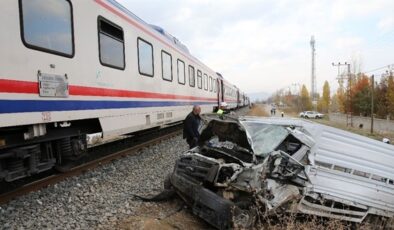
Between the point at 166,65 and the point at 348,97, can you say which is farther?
the point at 348,97

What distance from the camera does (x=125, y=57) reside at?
8.64 meters

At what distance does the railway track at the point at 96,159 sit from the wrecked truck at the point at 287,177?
2.18 metres

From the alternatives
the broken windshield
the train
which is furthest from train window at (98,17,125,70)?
the broken windshield

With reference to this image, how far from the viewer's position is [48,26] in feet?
18.9

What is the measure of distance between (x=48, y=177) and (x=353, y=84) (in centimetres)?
6915

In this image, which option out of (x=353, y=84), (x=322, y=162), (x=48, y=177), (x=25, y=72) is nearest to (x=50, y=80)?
(x=25, y=72)

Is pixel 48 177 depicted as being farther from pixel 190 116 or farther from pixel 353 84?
pixel 353 84

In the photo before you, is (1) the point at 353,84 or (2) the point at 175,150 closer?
(2) the point at 175,150

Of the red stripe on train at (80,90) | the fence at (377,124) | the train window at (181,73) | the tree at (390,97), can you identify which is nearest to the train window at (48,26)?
the red stripe on train at (80,90)

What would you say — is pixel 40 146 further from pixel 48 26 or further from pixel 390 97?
pixel 390 97

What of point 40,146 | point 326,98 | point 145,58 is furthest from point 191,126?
point 326,98

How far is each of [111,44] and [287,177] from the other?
4.73 m

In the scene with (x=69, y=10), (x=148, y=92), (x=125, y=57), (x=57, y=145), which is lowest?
(x=57, y=145)

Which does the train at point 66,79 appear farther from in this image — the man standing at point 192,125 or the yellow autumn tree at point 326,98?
the yellow autumn tree at point 326,98
